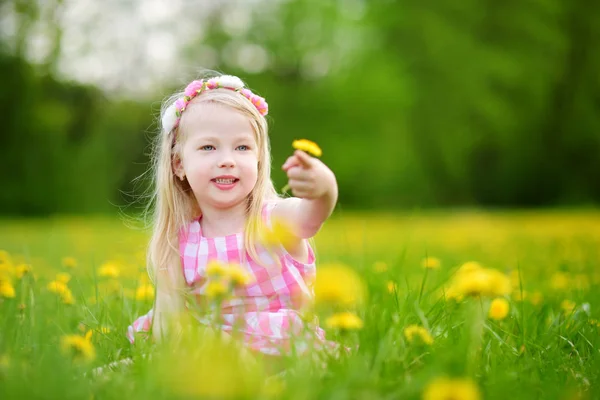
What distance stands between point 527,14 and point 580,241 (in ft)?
50.0

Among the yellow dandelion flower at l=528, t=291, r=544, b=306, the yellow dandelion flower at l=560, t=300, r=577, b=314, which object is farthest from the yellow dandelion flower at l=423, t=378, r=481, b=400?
the yellow dandelion flower at l=528, t=291, r=544, b=306

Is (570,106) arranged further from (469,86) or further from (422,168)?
(422,168)

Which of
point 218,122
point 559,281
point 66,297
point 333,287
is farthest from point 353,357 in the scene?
point 559,281

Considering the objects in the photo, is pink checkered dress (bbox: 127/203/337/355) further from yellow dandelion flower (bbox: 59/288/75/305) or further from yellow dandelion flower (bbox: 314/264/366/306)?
yellow dandelion flower (bbox: 314/264/366/306)

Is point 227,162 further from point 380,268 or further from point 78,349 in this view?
point 380,268

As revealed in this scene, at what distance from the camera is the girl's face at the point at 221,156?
83.7 inches

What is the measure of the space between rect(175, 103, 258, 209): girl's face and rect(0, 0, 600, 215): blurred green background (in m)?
15.2

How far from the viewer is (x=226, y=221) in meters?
2.23

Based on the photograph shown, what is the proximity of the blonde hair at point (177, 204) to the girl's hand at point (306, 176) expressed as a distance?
1.55 feet

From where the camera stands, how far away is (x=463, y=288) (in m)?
1.25

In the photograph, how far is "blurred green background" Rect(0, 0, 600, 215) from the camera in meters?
19.2

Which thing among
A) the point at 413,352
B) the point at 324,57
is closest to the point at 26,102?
the point at 324,57

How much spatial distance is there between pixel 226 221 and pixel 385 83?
18991 millimetres

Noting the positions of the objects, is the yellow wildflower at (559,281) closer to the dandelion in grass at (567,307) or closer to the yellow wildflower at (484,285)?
the dandelion in grass at (567,307)
